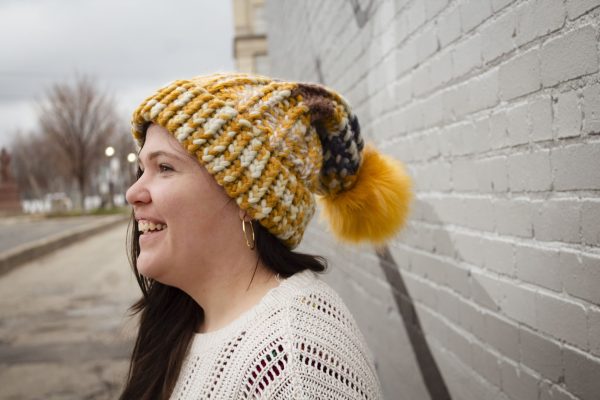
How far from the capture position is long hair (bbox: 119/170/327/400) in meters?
1.79

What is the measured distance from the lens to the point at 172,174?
171 centimetres

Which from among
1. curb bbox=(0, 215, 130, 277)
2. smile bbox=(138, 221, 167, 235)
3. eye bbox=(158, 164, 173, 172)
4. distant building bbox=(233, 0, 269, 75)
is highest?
distant building bbox=(233, 0, 269, 75)

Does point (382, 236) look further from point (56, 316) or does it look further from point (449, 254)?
point (56, 316)

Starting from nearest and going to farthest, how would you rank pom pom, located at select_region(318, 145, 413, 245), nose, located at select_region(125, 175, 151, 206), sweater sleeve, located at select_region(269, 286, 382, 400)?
sweater sleeve, located at select_region(269, 286, 382, 400)
nose, located at select_region(125, 175, 151, 206)
pom pom, located at select_region(318, 145, 413, 245)

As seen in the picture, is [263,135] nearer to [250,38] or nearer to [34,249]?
[34,249]

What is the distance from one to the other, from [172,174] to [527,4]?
3.76 ft

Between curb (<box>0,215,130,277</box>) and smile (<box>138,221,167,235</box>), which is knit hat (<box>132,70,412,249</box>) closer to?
smile (<box>138,221,167,235</box>)

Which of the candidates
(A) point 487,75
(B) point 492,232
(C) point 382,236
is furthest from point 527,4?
(C) point 382,236

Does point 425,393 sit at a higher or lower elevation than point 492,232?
lower

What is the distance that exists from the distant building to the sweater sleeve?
19133 millimetres

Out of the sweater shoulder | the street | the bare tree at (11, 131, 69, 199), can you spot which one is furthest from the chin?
the bare tree at (11, 131, 69, 199)

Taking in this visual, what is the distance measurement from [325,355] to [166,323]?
2.35 ft

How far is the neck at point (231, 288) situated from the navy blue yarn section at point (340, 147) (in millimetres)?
448

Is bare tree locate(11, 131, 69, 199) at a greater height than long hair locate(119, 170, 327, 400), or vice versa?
bare tree locate(11, 131, 69, 199)
